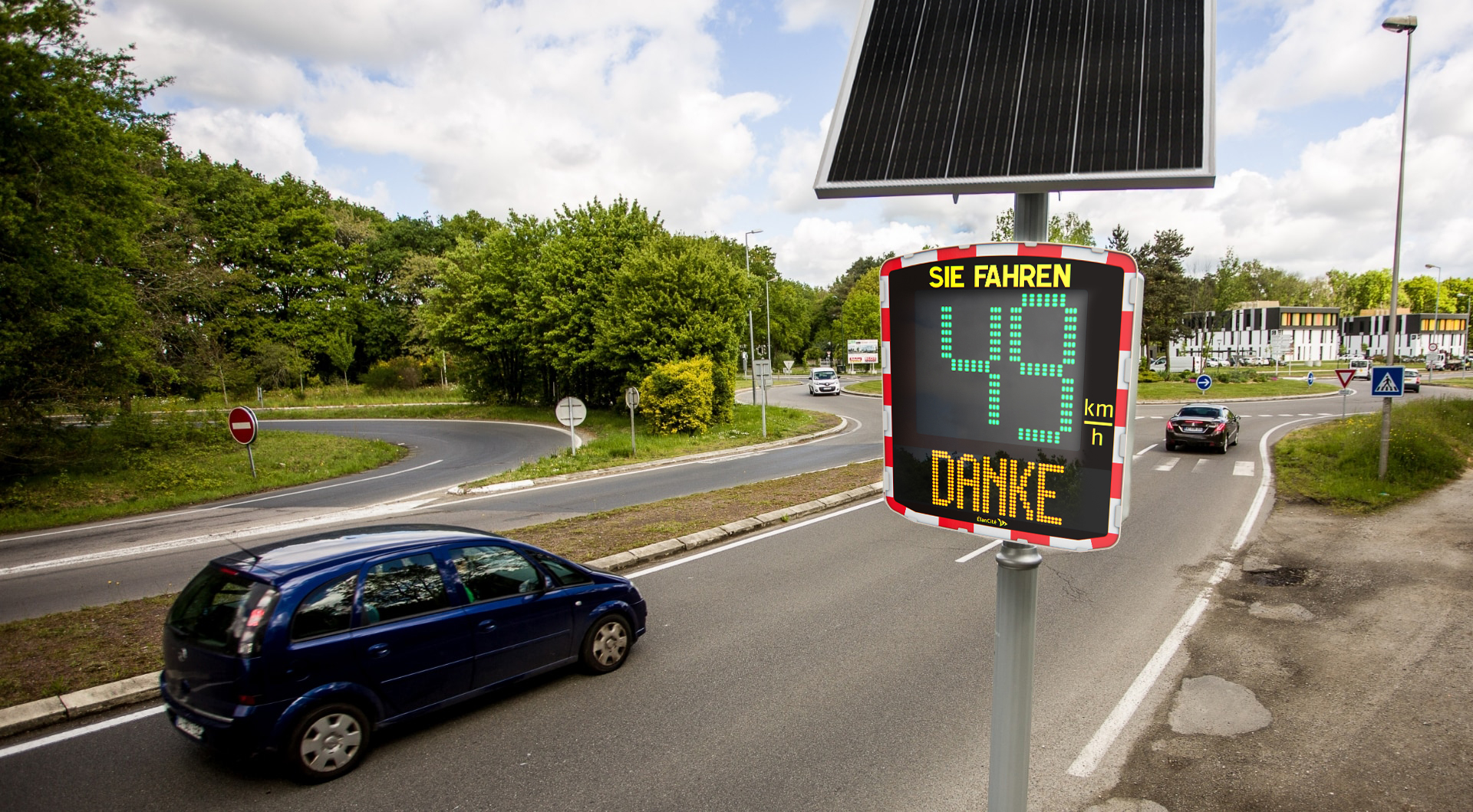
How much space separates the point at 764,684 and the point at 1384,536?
11.4 metres

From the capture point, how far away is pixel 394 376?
194ft

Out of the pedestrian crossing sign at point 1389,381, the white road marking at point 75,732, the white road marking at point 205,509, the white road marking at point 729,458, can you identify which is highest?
the pedestrian crossing sign at point 1389,381

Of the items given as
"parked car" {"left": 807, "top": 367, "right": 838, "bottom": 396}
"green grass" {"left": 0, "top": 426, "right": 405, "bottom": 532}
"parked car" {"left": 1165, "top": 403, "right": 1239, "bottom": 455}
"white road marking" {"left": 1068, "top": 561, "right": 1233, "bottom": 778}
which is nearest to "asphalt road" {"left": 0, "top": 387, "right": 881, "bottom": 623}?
"green grass" {"left": 0, "top": 426, "right": 405, "bottom": 532}

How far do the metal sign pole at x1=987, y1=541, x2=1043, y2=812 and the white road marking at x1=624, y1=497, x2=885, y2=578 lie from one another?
740 cm

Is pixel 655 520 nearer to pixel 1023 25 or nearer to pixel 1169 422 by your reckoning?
A: pixel 1023 25

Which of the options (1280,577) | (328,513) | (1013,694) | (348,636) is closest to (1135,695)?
(1013,694)

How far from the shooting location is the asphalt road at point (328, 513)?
10694 mm

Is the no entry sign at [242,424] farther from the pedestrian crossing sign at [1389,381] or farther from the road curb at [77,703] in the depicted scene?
the pedestrian crossing sign at [1389,381]

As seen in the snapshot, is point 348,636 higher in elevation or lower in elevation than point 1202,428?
higher

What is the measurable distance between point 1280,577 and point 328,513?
1789 centimetres

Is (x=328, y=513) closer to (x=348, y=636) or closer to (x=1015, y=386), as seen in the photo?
(x=348, y=636)

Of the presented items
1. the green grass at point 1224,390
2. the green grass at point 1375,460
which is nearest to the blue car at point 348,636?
the green grass at point 1375,460

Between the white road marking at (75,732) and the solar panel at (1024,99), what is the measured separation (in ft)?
22.5

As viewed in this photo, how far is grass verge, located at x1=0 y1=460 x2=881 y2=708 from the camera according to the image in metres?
6.29
